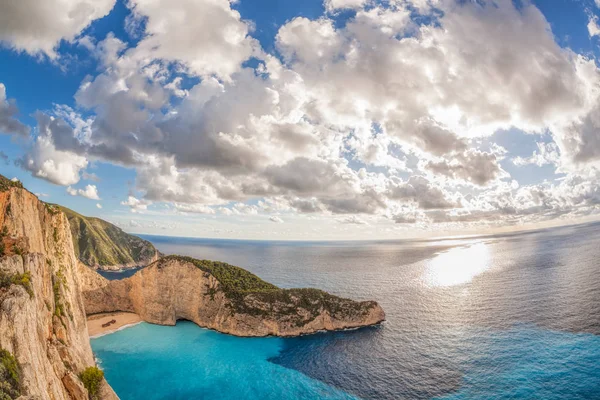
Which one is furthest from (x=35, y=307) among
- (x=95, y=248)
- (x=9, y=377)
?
(x=95, y=248)

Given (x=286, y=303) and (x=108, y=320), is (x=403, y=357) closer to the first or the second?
(x=286, y=303)

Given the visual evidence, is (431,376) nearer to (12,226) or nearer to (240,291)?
(240,291)

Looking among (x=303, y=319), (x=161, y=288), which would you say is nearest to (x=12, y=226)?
(x=161, y=288)

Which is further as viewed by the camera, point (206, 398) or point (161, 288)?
point (161, 288)

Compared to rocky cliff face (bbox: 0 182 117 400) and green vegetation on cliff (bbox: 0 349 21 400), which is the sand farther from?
green vegetation on cliff (bbox: 0 349 21 400)

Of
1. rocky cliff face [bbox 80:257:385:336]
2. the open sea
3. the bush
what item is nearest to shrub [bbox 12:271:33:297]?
the bush
